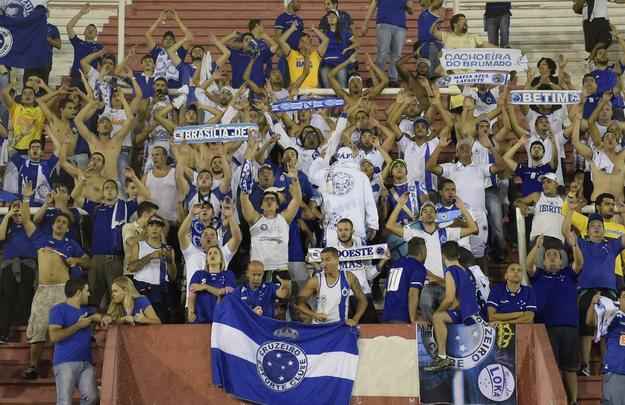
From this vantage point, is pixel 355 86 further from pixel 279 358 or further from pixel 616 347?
pixel 616 347

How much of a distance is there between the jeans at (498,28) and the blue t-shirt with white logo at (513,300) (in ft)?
24.7

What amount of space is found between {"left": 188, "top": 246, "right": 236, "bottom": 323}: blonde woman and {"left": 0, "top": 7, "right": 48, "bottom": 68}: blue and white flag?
656 centimetres

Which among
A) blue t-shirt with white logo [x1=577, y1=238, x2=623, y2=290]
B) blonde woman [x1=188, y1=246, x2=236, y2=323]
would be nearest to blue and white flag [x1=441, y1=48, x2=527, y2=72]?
blue t-shirt with white logo [x1=577, y1=238, x2=623, y2=290]

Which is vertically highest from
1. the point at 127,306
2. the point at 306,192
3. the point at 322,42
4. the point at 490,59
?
the point at 322,42

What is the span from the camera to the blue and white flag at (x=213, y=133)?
18.0 meters

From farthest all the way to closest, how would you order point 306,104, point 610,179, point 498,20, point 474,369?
1. point 498,20
2. point 610,179
3. point 306,104
4. point 474,369

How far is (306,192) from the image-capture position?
18906 millimetres

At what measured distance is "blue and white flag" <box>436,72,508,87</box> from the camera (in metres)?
19.4

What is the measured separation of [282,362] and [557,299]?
3.05m

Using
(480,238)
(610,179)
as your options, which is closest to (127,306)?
(480,238)

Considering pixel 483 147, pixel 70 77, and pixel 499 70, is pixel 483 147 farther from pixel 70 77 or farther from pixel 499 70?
pixel 70 77

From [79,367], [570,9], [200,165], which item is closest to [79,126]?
[200,165]

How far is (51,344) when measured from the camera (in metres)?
17.5

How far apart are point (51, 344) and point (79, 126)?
378 centimetres
